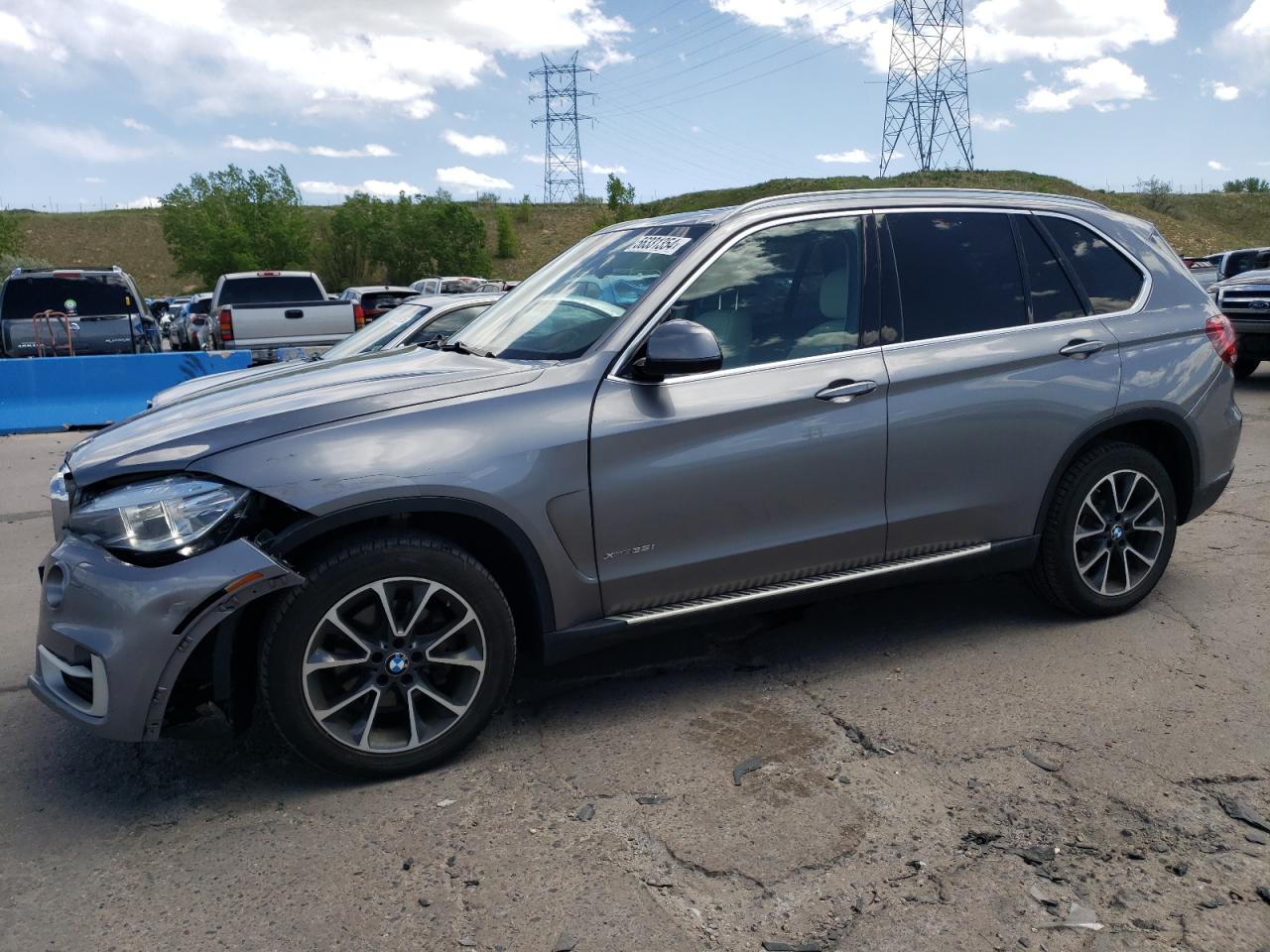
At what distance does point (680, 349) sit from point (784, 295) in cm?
70

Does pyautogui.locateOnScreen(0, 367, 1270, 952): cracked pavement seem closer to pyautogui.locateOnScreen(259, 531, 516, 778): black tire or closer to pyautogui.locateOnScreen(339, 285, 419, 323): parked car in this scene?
pyautogui.locateOnScreen(259, 531, 516, 778): black tire

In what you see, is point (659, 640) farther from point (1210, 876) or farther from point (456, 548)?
point (1210, 876)

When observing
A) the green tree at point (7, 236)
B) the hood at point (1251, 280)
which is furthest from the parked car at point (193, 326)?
the green tree at point (7, 236)

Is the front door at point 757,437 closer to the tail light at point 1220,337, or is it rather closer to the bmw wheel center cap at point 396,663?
the bmw wheel center cap at point 396,663

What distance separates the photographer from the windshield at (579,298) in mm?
4016

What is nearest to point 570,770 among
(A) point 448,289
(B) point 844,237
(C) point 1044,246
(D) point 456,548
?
(D) point 456,548

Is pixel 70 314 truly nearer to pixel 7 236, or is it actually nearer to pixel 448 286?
pixel 448 286

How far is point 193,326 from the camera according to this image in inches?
988

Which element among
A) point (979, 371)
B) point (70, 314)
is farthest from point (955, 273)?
point (70, 314)

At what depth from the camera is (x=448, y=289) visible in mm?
29938

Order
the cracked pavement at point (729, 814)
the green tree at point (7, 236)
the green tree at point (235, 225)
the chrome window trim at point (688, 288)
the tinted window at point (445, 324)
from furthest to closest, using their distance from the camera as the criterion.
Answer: the green tree at point (235, 225), the green tree at point (7, 236), the tinted window at point (445, 324), the chrome window trim at point (688, 288), the cracked pavement at point (729, 814)

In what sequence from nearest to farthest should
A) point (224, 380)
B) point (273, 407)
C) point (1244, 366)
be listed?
point (273, 407), point (224, 380), point (1244, 366)

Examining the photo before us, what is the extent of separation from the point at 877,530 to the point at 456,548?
168cm

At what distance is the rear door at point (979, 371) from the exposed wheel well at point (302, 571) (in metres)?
1.48
